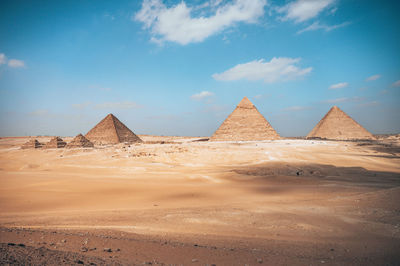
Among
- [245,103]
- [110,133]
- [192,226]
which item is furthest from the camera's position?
[245,103]

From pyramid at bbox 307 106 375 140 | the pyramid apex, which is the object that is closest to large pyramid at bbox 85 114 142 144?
the pyramid apex

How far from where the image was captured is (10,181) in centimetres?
725

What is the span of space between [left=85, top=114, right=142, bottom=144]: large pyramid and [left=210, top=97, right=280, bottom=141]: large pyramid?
39.6 ft

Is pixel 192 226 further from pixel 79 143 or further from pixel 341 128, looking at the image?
pixel 341 128

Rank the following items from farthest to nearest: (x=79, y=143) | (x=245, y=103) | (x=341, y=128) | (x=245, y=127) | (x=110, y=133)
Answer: (x=341, y=128) < (x=245, y=103) < (x=245, y=127) < (x=110, y=133) < (x=79, y=143)

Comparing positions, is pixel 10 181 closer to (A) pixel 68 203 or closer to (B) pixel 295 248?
(A) pixel 68 203

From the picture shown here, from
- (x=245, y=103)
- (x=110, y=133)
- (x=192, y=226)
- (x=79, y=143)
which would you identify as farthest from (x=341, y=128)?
(x=192, y=226)

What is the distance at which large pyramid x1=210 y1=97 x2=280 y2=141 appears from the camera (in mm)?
33875

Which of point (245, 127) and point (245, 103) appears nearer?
point (245, 127)

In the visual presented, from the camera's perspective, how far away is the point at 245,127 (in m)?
34.5

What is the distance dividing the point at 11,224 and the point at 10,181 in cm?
516

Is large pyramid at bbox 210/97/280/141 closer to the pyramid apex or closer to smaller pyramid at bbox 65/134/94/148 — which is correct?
the pyramid apex

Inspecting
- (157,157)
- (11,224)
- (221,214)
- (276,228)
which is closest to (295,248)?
(276,228)

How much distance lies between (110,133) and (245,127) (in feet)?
60.7
